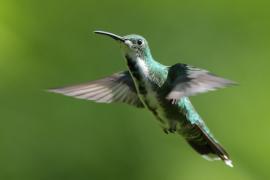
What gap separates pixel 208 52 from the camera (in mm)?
3842

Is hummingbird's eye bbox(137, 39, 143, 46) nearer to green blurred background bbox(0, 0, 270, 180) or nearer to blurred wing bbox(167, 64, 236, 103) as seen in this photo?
blurred wing bbox(167, 64, 236, 103)

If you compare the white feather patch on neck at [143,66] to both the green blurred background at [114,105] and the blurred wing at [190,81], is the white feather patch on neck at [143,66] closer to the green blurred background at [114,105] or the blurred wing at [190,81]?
the blurred wing at [190,81]

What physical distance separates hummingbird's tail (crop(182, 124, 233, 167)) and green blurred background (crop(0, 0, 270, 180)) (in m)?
0.99

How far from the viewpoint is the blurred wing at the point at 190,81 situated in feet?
6.31

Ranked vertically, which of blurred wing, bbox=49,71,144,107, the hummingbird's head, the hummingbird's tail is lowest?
the hummingbird's tail

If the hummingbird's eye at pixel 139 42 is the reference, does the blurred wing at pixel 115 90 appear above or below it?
below

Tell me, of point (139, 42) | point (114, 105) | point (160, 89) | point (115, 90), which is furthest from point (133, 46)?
point (114, 105)

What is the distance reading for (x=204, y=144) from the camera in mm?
2463

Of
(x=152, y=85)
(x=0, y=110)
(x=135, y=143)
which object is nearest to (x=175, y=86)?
(x=152, y=85)

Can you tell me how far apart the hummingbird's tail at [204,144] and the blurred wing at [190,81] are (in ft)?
0.66

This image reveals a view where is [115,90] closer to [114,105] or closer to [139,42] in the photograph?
[139,42]

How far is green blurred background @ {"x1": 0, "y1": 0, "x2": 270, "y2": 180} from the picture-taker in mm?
3553

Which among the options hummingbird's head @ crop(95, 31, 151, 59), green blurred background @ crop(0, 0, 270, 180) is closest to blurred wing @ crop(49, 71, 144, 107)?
hummingbird's head @ crop(95, 31, 151, 59)

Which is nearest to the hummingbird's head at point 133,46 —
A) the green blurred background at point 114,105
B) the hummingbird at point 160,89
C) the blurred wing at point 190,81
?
the hummingbird at point 160,89
